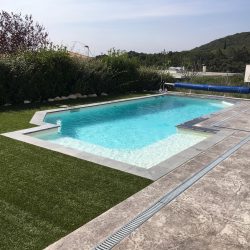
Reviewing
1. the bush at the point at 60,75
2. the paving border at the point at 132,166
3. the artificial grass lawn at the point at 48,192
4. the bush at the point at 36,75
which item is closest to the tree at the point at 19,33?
the bush at the point at 60,75

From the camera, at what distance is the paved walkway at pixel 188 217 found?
3811 millimetres

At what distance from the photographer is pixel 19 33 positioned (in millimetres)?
25062

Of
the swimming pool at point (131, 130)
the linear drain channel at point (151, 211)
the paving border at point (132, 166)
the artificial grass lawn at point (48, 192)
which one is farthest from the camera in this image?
the swimming pool at point (131, 130)

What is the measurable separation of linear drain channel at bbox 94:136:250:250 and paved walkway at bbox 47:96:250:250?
56 millimetres

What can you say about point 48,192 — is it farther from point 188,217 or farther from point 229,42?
point 229,42

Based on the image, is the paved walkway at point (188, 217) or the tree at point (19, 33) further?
the tree at point (19, 33)

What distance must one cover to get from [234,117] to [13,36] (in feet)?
63.0

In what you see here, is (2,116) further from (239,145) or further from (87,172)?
(239,145)

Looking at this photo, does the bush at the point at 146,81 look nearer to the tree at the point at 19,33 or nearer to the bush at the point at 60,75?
the bush at the point at 60,75

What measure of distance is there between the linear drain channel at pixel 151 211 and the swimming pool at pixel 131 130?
1547 mm

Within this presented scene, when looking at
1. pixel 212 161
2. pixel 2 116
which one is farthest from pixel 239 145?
pixel 2 116

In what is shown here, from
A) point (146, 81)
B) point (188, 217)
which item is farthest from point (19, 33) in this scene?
point (188, 217)

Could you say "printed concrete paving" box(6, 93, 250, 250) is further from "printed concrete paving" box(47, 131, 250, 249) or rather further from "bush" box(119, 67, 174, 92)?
"bush" box(119, 67, 174, 92)

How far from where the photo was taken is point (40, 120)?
34.3 ft
